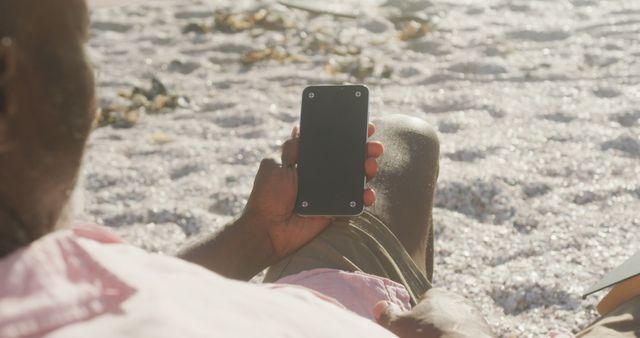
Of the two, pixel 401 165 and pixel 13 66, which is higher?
pixel 13 66

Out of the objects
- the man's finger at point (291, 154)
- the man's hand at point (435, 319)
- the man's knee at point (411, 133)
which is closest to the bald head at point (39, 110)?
the man's hand at point (435, 319)

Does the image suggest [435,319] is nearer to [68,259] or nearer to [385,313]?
[385,313]

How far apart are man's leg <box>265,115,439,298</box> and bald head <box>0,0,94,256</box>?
0.72 metres

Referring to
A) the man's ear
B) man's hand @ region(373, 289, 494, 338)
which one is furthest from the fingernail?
the man's ear

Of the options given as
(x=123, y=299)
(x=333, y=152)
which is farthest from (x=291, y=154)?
(x=123, y=299)

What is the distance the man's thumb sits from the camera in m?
1.19

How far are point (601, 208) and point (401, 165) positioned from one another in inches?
37.4

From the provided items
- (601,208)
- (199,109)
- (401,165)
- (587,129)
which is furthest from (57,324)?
(199,109)

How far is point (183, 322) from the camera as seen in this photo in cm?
73

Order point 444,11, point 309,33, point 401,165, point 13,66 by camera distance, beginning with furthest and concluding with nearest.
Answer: point 444,11, point 309,33, point 401,165, point 13,66

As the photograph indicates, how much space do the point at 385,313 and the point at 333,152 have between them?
41 centimetres

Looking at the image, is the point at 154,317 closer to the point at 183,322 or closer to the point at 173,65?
the point at 183,322

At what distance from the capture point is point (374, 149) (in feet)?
5.08

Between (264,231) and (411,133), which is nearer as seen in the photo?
(264,231)
